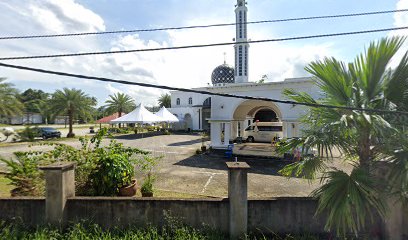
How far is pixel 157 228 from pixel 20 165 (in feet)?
14.3

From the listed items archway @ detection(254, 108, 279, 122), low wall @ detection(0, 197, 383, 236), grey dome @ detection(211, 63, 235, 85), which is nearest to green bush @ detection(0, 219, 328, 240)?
low wall @ detection(0, 197, 383, 236)

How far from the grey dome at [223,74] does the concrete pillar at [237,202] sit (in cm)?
3219

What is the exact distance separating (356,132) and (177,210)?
3.73 meters

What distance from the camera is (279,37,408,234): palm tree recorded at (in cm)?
337

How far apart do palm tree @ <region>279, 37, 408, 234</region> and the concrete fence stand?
0.86m

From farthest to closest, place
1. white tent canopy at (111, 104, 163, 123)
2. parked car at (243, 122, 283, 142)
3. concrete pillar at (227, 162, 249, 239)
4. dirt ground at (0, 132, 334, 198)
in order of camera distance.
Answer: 1. white tent canopy at (111, 104, 163, 123)
2. parked car at (243, 122, 283, 142)
3. dirt ground at (0, 132, 334, 198)
4. concrete pillar at (227, 162, 249, 239)

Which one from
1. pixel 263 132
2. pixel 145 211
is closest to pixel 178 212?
pixel 145 211

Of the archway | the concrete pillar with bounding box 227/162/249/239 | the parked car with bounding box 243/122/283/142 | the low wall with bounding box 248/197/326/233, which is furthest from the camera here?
the archway

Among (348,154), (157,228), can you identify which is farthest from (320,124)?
(157,228)

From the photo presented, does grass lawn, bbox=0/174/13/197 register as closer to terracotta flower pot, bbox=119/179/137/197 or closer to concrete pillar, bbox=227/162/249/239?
terracotta flower pot, bbox=119/179/137/197

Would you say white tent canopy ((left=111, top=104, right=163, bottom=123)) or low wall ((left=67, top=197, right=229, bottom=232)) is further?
white tent canopy ((left=111, top=104, right=163, bottom=123))

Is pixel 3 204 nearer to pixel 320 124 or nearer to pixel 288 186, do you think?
pixel 320 124

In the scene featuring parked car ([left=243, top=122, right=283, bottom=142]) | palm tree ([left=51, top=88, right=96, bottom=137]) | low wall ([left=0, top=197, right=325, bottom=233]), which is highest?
palm tree ([left=51, top=88, right=96, bottom=137])

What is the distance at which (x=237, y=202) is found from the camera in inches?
181
